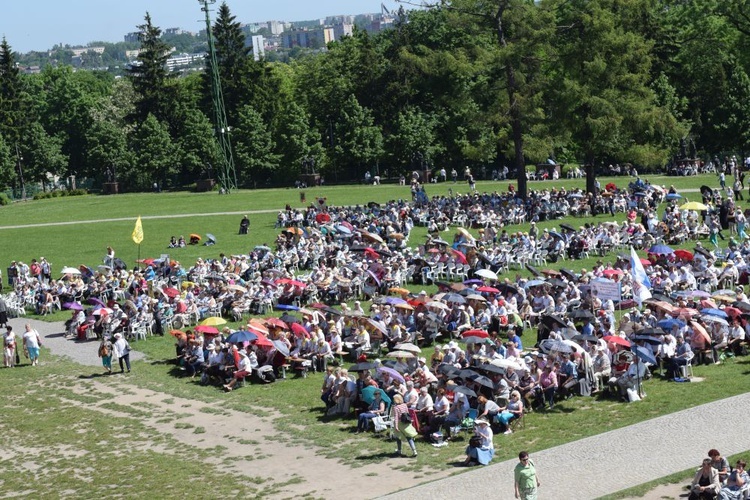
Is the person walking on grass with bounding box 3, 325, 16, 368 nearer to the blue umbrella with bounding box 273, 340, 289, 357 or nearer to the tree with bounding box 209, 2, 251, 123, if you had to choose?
the blue umbrella with bounding box 273, 340, 289, 357

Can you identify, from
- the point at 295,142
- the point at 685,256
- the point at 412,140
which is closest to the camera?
the point at 685,256

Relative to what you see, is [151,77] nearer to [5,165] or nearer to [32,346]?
[5,165]

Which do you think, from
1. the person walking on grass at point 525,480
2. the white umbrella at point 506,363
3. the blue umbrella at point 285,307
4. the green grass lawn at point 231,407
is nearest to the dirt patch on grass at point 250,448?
the green grass lawn at point 231,407

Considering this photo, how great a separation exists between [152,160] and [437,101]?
69.6 feet

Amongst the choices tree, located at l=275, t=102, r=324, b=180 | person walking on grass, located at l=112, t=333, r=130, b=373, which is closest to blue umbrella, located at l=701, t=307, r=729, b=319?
person walking on grass, located at l=112, t=333, r=130, b=373

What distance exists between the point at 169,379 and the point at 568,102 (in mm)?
27015

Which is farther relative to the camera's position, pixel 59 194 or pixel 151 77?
pixel 151 77

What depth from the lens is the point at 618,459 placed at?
54.7 feet

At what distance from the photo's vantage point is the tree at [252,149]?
7531 cm

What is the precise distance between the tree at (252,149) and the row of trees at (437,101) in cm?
10

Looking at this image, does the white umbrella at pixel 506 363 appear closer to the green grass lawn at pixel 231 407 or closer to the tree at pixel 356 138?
the green grass lawn at pixel 231 407

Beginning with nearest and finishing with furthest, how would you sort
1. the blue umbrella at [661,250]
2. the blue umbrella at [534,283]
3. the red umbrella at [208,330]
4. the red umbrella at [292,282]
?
the red umbrella at [208,330], the blue umbrella at [534,283], the blue umbrella at [661,250], the red umbrella at [292,282]

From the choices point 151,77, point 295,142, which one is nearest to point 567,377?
point 295,142

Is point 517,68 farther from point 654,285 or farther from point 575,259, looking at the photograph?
point 654,285
